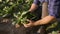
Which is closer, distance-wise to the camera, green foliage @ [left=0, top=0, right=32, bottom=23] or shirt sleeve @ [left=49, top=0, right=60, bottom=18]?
shirt sleeve @ [left=49, top=0, right=60, bottom=18]

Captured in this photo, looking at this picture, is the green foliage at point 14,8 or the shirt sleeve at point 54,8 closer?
the shirt sleeve at point 54,8

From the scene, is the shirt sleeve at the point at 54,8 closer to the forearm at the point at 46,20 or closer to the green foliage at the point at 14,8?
the forearm at the point at 46,20

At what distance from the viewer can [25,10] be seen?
3.77 metres

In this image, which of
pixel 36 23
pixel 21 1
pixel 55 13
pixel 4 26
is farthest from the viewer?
pixel 21 1

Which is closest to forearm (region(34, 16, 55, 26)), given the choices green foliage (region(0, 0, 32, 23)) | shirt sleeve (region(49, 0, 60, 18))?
shirt sleeve (region(49, 0, 60, 18))

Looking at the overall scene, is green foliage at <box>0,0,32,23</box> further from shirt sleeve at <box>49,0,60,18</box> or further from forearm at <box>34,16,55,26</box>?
shirt sleeve at <box>49,0,60,18</box>

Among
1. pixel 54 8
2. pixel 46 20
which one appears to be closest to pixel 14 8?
pixel 46 20

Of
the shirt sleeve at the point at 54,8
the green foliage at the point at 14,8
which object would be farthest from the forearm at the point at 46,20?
the green foliage at the point at 14,8

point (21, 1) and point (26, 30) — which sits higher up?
point (21, 1)

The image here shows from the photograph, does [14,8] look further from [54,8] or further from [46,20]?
[54,8]

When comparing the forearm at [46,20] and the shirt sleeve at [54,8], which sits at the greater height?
the shirt sleeve at [54,8]

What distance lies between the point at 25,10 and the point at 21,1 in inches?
13.8

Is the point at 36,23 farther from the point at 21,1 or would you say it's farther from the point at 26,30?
the point at 21,1

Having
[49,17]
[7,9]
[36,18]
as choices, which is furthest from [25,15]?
[49,17]
